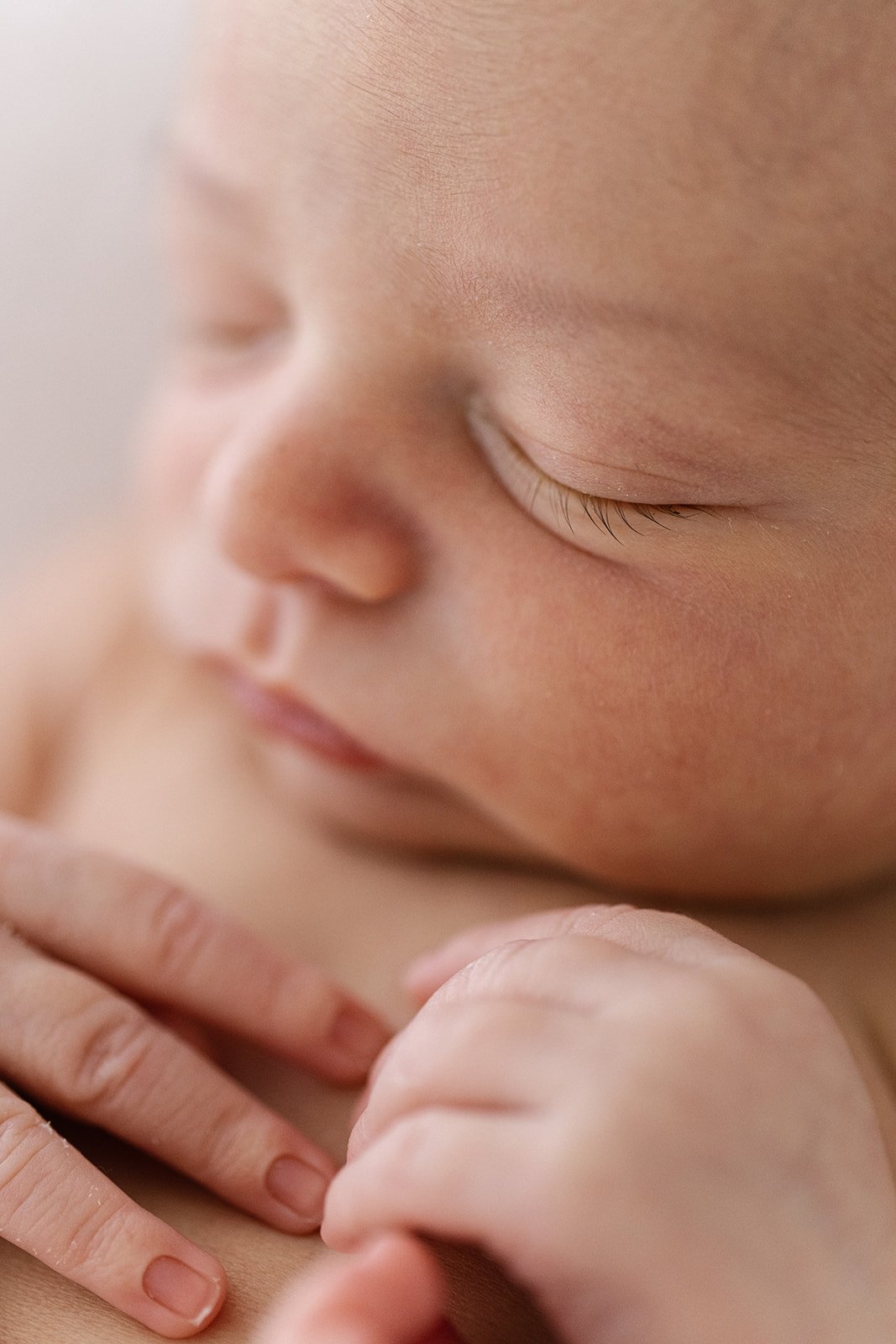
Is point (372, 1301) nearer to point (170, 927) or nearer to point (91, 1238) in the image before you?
point (91, 1238)

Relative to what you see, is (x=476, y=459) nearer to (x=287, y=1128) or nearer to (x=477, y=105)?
(x=477, y=105)

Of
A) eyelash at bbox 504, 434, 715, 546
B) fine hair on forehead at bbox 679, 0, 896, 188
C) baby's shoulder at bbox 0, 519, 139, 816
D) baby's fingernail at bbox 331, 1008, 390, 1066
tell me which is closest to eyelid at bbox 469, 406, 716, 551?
eyelash at bbox 504, 434, 715, 546

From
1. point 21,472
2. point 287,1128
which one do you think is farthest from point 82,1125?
point 21,472

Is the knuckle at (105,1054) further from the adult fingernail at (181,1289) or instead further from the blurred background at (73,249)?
the blurred background at (73,249)

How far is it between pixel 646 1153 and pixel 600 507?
11.1 inches

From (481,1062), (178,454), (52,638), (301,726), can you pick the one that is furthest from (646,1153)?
(52,638)

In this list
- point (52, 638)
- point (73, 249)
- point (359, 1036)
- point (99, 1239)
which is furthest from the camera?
point (73, 249)

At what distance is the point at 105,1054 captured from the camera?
0.67 m

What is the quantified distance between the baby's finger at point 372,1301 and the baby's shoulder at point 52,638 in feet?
2.04

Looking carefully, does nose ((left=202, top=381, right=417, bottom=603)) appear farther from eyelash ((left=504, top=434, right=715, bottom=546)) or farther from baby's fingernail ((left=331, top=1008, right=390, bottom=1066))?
baby's fingernail ((left=331, top=1008, right=390, bottom=1066))

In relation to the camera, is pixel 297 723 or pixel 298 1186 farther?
pixel 297 723

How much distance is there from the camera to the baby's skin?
1.89ft

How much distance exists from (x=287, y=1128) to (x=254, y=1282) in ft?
0.24

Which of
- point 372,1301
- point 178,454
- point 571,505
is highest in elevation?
point 571,505
